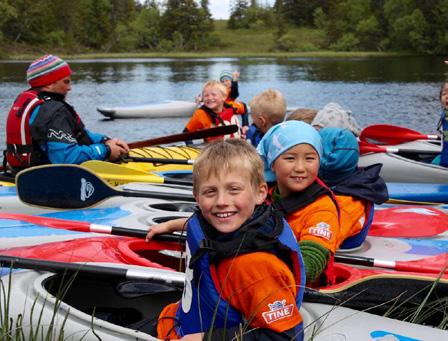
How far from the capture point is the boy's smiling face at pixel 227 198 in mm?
2156

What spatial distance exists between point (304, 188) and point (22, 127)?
2.90m

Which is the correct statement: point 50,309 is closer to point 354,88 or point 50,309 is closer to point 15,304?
point 15,304

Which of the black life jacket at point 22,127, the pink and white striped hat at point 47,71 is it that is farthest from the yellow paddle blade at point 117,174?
the pink and white striped hat at point 47,71

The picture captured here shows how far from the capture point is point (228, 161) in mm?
2162

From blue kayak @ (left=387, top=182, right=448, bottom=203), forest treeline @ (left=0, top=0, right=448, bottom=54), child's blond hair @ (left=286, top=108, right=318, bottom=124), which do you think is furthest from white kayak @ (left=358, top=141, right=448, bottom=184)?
forest treeline @ (left=0, top=0, right=448, bottom=54)

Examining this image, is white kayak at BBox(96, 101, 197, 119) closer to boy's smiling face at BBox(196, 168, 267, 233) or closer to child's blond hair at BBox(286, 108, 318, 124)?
child's blond hair at BBox(286, 108, 318, 124)

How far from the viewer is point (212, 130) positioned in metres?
5.96

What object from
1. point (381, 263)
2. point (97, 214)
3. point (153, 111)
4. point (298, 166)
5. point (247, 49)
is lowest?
point (247, 49)

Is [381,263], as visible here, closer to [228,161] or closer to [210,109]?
[228,161]

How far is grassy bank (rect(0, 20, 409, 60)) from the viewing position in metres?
58.0

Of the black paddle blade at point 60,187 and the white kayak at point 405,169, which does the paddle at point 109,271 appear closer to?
the black paddle blade at point 60,187

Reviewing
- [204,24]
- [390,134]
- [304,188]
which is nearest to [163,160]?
[390,134]

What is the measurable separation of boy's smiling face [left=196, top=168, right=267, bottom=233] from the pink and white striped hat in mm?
3230

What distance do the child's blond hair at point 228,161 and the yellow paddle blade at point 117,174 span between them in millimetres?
2897
